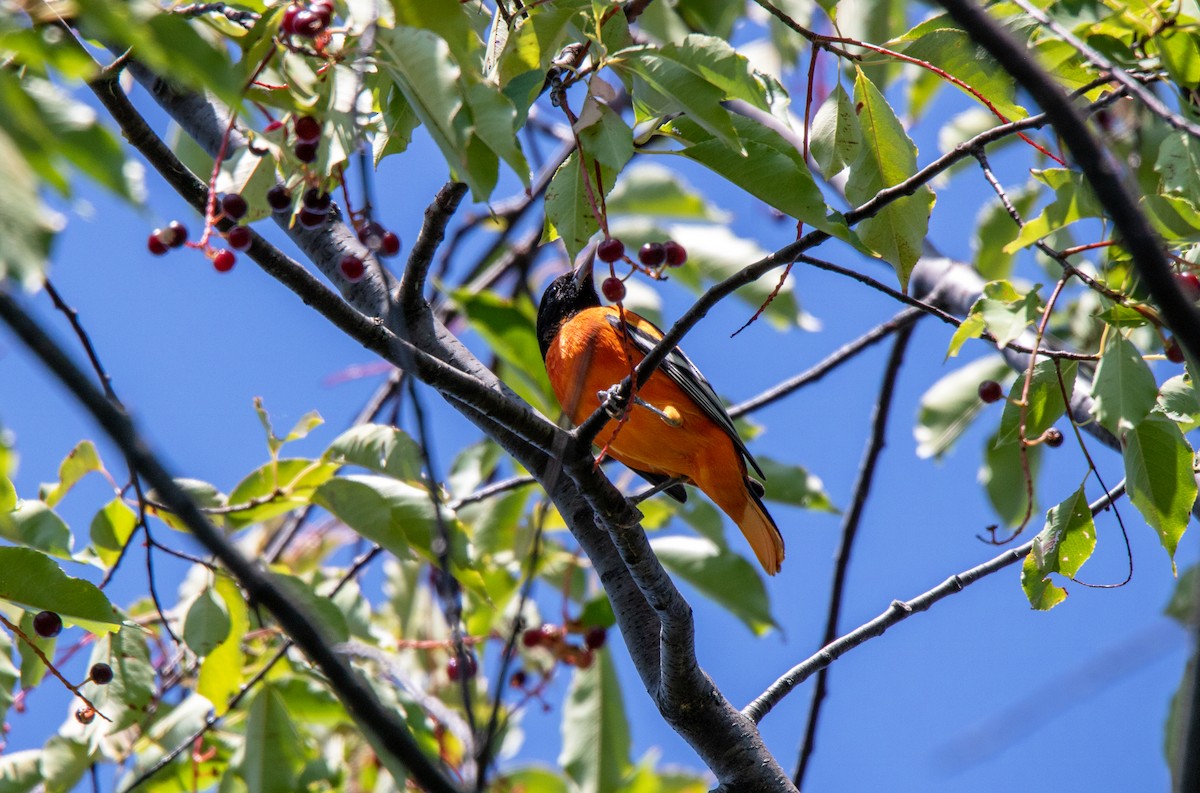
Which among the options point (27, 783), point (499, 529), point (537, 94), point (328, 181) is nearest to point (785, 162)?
point (537, 94)

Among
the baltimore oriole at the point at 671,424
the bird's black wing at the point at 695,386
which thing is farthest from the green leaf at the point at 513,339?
the bird's black wing at the point at 695,386

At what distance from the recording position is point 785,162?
2045 millimetres

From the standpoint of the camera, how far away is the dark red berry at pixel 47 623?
2537 mm

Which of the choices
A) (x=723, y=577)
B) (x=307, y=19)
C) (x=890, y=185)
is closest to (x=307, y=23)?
(x=307, y=19)

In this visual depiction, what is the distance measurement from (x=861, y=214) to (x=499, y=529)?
82.6 inches

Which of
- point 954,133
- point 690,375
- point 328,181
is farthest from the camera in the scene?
point 954,133

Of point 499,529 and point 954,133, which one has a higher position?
point 954,133

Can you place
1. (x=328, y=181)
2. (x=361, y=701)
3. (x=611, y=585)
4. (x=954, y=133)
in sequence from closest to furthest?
(x=361, y=701)
(x=328, y=181)
(x=611, y=585)
(x=954, y=133)

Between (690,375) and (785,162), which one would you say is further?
(690,375)

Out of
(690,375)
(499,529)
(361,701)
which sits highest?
(690,375)

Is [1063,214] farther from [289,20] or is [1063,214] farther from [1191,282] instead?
[289,20]

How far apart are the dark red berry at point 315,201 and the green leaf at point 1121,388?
1.50 meters

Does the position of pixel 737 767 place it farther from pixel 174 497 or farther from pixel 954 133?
pixel 954 133

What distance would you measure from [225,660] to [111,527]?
46cm
